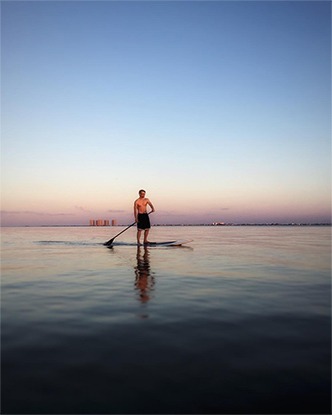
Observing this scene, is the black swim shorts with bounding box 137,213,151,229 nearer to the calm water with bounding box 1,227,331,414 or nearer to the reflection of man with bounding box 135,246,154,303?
the reflection of man with bounding box 135,246,154,303

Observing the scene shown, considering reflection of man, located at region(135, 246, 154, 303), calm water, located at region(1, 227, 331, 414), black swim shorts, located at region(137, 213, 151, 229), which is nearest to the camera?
calm water, located at region(1, 227, 331, 414)

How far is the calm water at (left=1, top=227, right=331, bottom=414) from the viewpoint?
2529 millimetres

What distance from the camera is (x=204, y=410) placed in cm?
239

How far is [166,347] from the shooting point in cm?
355

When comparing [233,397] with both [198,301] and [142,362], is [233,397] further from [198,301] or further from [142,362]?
[198,301]

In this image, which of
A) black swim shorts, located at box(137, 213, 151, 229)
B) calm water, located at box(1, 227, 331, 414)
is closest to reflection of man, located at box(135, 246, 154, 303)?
calm water, located at box(1, 227, 331, 414)

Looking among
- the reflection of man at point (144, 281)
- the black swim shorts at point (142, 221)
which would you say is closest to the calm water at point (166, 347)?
the reflection of man at point (144, 281)

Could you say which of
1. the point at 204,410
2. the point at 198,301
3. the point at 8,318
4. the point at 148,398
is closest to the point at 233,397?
the point at 204,410

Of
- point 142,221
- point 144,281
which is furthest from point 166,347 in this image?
point 142,221

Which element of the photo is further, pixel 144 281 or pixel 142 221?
pixel 142 221

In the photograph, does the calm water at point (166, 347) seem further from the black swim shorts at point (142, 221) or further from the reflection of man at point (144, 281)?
the black swim shorts at point (142, 221)

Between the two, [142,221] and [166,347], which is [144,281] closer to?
[166,347]

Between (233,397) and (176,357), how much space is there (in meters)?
0.85

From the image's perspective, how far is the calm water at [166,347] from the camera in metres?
2.53
